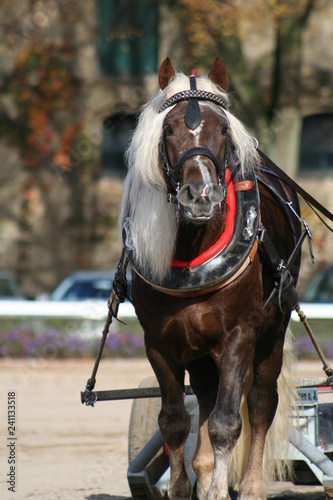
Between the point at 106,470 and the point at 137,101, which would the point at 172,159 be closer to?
the point at 106,470

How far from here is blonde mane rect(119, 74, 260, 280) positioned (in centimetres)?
379

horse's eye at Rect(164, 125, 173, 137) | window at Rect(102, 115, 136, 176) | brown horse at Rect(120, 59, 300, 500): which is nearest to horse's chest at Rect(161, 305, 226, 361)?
brown horse at Rect(120, 59, 300, 500)

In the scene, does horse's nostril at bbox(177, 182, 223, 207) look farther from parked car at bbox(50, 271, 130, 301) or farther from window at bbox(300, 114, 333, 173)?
window at bbox(300, 114, 333, 173)

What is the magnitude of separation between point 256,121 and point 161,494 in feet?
41.7

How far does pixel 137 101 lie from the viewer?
20.9 metres

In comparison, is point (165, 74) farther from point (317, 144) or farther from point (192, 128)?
point (317, 144)

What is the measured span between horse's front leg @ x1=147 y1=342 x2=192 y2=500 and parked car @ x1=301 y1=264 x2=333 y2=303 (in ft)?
33.6

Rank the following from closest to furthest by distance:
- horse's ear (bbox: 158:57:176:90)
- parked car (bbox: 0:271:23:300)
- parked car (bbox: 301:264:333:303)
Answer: horse's ear (bbox: 158:57:176:90)
parked car (bbox: 301:264:333:303)
parked car (bbox: 0:271:23:300)

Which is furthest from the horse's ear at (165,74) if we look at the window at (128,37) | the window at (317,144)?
the window at (317,144)

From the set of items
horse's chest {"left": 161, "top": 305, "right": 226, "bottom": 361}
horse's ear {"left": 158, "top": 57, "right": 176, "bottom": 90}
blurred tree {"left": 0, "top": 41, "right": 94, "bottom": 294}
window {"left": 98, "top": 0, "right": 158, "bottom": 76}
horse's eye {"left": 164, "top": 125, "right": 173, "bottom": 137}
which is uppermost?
window {"left": 98, "top": 0, "right": 158, "bottom": 76}

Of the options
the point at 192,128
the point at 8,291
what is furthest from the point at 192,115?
the point at 8,291

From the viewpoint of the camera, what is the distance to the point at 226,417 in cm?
368

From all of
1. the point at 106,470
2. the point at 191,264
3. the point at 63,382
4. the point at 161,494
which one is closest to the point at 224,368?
the point at 191,264

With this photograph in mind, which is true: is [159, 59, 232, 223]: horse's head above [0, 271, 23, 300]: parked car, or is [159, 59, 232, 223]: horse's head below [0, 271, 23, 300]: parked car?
below
